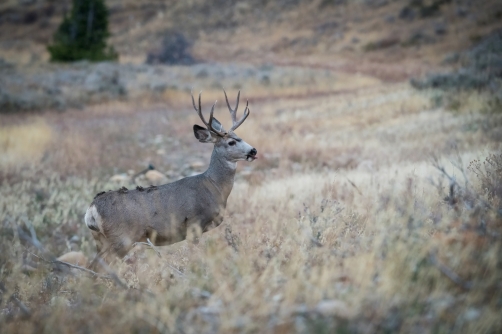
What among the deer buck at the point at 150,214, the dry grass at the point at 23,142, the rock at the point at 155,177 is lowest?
the rock at the point at 155,177

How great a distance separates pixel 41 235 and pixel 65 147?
4.94 meters

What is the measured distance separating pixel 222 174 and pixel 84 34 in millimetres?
30097

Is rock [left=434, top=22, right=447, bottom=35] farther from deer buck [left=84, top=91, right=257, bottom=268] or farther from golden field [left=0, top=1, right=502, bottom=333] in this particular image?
deer buck [left=84, top=91, right=257, bottom=268]

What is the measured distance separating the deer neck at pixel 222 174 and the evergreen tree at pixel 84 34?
28.2m

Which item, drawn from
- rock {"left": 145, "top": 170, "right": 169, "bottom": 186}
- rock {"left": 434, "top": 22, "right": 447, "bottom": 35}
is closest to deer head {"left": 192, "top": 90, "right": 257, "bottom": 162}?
rock {"left": 145, "top": 170, "right": 169, "bottom": 186}

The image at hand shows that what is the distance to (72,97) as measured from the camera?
19.7m

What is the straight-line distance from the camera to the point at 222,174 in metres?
5.89

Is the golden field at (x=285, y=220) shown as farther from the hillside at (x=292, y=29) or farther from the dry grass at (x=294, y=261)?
the hillside at (x=292, y=29)

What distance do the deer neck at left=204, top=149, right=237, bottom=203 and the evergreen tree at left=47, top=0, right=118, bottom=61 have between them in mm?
28245

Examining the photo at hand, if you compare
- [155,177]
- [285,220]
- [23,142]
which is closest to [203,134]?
[285,220]

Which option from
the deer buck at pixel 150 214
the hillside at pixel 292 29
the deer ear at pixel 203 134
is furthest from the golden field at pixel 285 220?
the hillside at pixel 292 29

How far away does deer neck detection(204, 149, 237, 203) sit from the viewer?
582 centimetres

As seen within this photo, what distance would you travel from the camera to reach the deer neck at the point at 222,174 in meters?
5.82

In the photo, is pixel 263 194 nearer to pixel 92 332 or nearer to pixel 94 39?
pixel 92 332
